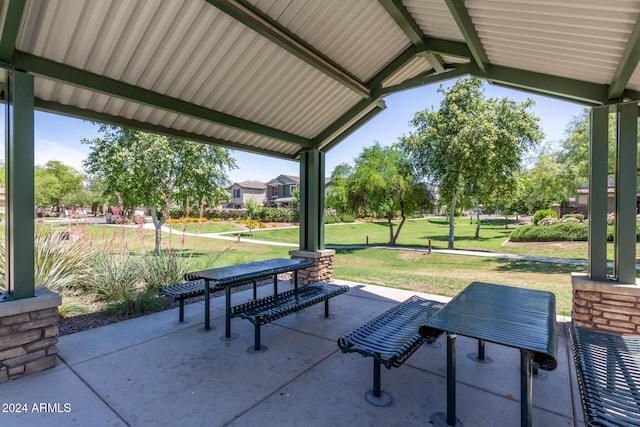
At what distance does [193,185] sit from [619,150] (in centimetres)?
1023

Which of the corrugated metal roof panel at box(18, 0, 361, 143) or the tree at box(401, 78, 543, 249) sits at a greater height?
the tree at box(401, 78, 543, 249)

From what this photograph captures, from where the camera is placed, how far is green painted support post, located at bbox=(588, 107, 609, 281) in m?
3.76

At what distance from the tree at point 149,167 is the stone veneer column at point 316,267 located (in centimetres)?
503

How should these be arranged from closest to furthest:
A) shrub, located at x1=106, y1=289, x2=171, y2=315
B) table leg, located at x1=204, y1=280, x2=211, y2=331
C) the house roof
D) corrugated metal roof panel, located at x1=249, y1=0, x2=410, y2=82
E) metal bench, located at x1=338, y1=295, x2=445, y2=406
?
metal bench, located at x1=338, y1=295, x2=445, y2=406, corrugated metal roof panel, located at x1=249, y1=0, x2=410, y2=82, table leg, located at x1=204, y1=280, x2=211, y2=331, shrub, located at x1=106, y1=289, x2=171, y2=315, the house roof

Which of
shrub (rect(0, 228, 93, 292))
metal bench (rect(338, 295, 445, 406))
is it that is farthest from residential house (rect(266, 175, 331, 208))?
metal bench (rect(338, 295, 445, 406))

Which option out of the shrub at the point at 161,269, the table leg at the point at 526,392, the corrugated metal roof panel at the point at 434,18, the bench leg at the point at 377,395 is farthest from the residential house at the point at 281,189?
the table leg at the point at 526,392

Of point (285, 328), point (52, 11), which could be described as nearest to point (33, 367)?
point (285, 328)

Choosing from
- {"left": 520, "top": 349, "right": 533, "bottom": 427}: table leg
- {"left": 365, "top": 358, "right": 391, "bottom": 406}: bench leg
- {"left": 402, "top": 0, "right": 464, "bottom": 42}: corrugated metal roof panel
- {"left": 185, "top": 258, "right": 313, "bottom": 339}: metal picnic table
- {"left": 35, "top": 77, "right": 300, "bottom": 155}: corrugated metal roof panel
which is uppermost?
{"left": 402, "top": 0, "right": 464, "bottom": 42}: corrugated metal roof panel

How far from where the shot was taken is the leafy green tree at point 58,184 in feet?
112

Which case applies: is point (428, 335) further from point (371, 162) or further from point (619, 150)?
point (371, 162)

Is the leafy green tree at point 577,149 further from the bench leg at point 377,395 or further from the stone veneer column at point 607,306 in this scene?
the bench leg at point 377,395

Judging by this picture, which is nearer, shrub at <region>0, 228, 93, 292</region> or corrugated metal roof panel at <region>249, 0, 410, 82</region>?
corrugated metal roof panel at <region>249, 0, 410, 82</region>

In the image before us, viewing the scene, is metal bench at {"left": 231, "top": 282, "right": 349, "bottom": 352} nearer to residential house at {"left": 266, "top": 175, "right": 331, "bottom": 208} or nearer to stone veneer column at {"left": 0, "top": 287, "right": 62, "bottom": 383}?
stone veneer column at {"left": 0, "top": 287, "right": 62, "bottom": 383}

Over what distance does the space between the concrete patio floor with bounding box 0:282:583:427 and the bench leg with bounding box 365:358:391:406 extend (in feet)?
0.19
